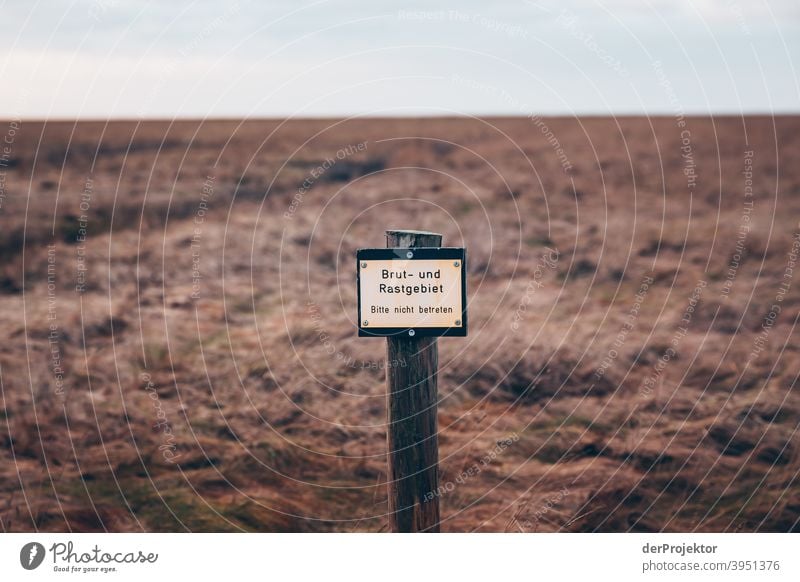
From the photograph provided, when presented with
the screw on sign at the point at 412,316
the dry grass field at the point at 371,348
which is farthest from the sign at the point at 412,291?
the dry grass field at the point at 371,348

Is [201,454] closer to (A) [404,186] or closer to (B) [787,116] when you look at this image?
(A) [404,186]

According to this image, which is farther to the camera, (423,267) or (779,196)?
(779,196)

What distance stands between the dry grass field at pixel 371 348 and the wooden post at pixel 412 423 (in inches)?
47.8

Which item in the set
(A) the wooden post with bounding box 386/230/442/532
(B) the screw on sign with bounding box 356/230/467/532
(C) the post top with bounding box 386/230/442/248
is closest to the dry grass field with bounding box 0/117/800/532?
(A) the wooden post with bounding box 386/230/442/532

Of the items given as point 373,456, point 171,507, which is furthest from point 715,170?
point 171,507

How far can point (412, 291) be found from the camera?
405cm

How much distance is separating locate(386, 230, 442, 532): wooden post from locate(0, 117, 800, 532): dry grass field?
1.21 metres

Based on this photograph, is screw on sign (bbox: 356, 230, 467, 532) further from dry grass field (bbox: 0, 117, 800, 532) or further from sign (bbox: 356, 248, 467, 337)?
dry grass field (bbox: 0, 117, 800, 532)

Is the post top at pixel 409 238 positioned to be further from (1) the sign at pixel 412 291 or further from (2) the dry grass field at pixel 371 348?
(2) the dry grass field at pixel 371 348

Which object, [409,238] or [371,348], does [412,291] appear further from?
[371,348]

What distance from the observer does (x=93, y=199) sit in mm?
12922

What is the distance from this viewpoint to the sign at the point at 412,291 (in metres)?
4.02

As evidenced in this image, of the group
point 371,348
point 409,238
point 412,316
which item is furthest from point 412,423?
point 371,348

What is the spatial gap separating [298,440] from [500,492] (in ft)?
5.20
